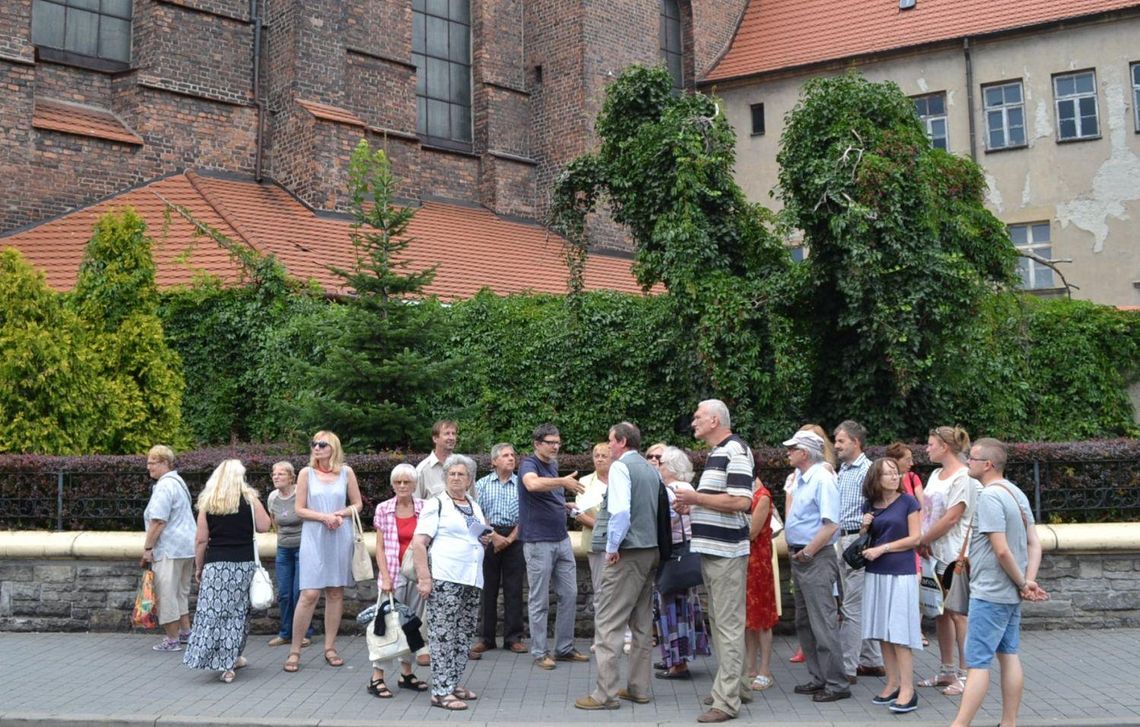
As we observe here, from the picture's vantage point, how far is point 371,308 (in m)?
12.4

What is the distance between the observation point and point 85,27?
20797 mm

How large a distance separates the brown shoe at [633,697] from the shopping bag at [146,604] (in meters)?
4.21

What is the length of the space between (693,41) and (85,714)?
25.7 meters

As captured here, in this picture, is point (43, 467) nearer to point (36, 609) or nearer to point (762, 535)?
point (36, 609)

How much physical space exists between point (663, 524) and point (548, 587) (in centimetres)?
184

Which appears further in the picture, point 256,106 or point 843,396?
point 256,106

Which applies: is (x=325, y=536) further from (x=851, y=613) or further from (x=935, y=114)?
(x=935, y=114)

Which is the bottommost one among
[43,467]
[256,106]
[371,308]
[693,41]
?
[43,467]

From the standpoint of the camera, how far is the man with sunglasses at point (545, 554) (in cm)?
888

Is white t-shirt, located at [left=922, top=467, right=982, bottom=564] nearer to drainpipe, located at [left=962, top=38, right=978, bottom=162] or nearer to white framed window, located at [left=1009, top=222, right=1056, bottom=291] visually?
white framed window, located at [left=1009, top=222, right=1056, bottom=291]

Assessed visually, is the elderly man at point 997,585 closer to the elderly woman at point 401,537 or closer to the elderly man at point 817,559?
the elderly man at point 817,559

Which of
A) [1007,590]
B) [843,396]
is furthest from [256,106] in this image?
[1007,590]

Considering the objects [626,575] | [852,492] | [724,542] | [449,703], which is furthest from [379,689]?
[852,492]

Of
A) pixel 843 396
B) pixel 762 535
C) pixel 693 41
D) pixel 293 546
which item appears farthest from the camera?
pixel 693 41
